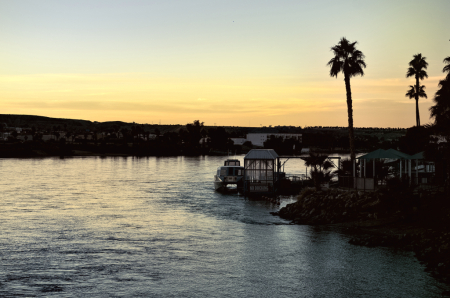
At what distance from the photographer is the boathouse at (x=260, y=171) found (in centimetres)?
5691

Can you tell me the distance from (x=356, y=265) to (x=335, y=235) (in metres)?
7.14

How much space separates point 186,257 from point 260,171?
32781 mm

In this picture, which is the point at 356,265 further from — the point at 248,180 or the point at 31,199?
the point at 31,199

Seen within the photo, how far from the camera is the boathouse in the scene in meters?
56.9

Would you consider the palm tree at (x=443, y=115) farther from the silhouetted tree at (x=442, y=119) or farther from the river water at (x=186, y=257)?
the river water at (x=186, y=257)

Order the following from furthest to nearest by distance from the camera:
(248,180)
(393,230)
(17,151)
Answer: (17,151)
(248,180)
(393,230)

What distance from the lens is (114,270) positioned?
79.2 ft

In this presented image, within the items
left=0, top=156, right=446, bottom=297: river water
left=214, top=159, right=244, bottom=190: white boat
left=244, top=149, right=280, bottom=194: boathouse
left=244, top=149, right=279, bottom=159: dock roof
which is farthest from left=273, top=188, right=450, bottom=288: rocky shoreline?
left=214, top=159, right=244, bottom=190: white boat

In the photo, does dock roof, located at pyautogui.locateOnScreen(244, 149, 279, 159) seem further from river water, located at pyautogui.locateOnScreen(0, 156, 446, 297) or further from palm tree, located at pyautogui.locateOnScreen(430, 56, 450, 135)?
palm tree, located at pyautogui.locateOnScreen(430, 56, 450, 135)

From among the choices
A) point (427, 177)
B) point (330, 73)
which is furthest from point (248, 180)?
point (427, 177)

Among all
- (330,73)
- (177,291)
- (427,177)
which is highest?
(330,73)

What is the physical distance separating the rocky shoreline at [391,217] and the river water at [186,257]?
1208mm

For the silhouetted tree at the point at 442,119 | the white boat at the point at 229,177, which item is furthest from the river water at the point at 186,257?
the white boat at the point at 229,177

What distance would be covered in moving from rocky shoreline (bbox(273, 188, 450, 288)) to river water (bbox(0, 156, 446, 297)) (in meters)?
1.21
